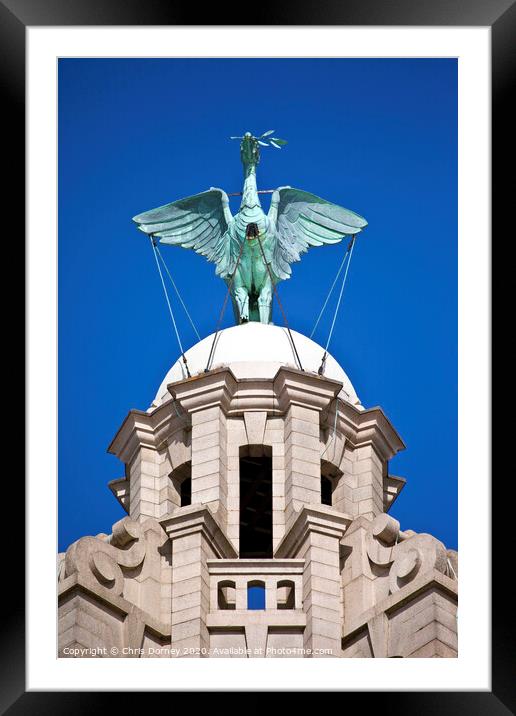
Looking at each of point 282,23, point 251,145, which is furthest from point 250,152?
point 282,23

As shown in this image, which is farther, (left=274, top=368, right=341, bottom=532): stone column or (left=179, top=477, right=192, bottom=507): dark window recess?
(left=179, top=477, right=192, bottom=507): dark window recess

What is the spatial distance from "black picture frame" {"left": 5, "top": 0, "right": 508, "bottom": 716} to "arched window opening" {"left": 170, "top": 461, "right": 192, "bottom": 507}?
1436cm

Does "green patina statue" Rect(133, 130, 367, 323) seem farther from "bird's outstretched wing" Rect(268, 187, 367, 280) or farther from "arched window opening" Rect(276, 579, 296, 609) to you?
"arched window opening" Rect(276, 579, 296, 609)

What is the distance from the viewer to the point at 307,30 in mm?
37312

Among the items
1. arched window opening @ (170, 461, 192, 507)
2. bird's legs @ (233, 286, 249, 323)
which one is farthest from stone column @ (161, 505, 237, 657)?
bird's legs @ (233, 286, 249, 323)

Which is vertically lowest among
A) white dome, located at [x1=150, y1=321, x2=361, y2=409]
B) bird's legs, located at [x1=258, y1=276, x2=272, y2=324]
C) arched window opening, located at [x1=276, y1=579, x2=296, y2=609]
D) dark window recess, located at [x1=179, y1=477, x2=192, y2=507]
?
arched window opening, located at [x1=276, y1=579, x2=296, y2=609]

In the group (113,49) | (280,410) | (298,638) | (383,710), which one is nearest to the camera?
(383,710)

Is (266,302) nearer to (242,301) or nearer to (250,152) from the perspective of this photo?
(242,301)

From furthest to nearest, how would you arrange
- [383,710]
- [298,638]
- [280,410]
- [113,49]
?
1. [280,410]
2. [298,638]
3. [113,49]
4. [383,710]

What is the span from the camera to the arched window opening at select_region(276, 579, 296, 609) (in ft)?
154
